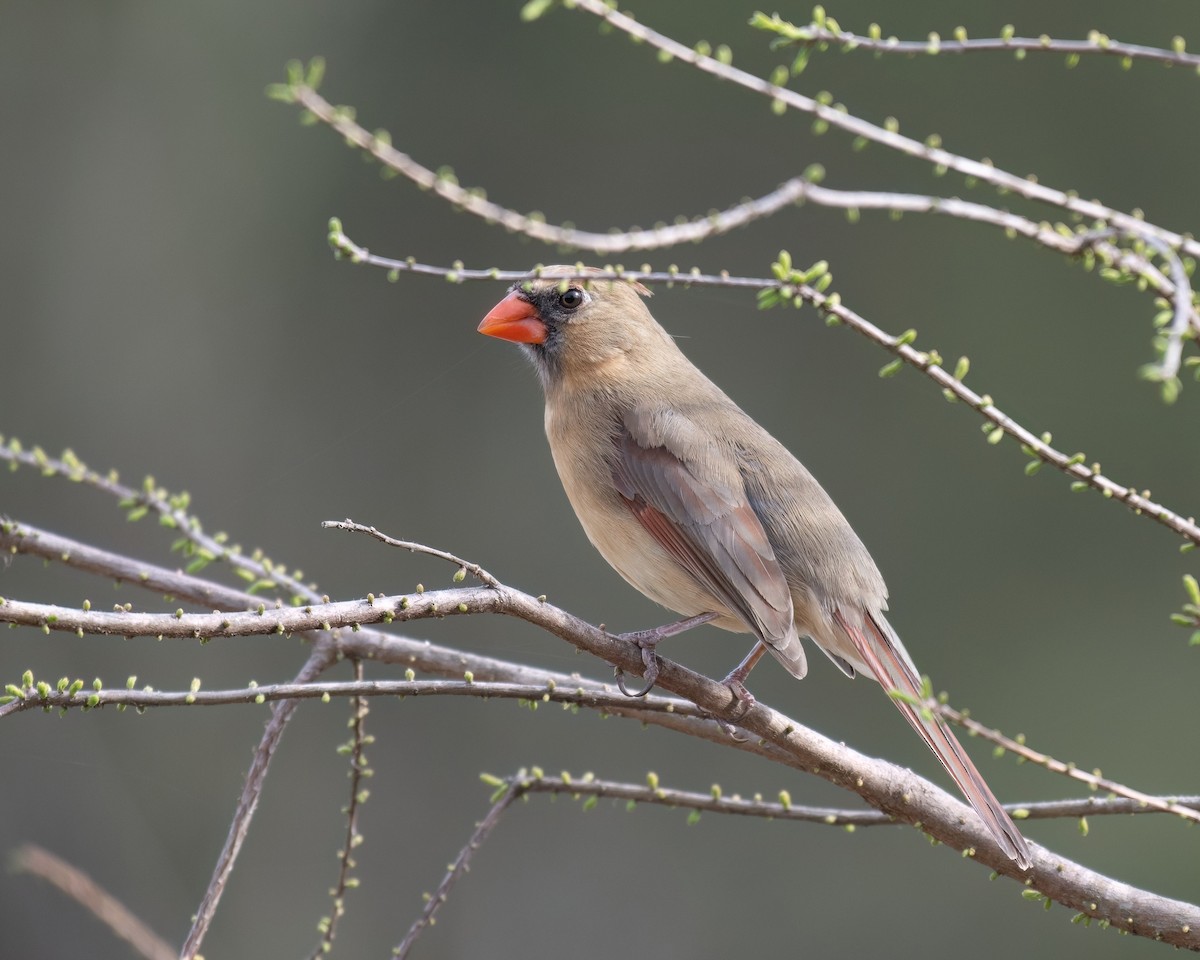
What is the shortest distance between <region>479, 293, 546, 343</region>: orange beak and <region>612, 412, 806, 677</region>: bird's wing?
38 centimetres

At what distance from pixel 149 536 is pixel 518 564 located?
166cm

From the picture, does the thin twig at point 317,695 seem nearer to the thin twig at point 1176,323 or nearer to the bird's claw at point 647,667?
the bird's claw at point 647,667

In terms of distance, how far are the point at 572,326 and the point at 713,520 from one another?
62 cm

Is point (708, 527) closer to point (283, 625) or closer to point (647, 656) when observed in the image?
point (647, 656)

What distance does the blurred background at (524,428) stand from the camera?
5.91 meters

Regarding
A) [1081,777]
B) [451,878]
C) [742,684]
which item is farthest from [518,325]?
[1081,777]

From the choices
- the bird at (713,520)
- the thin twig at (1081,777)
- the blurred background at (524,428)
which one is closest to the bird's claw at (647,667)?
the bird at (713,520)

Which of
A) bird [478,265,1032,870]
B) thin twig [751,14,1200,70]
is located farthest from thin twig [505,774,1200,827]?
thin twig [751,14,1200,70]

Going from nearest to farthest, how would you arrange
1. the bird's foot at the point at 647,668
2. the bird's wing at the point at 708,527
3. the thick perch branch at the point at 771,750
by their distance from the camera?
1. the thick perch branch at the point at 771,750
2. the bird's foot at the point at 647,668
3. the bird's wing at the point at 708,527

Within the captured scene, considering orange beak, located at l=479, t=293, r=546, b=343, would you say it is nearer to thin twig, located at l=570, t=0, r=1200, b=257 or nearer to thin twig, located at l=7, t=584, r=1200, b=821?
thin twig, located at l=7, t=584, r=1200, b=821

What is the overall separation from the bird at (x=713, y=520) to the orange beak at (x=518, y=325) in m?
0.10

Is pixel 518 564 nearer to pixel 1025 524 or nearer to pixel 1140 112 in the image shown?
pixel 1025 524

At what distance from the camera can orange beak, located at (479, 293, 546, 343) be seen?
2.88 meters

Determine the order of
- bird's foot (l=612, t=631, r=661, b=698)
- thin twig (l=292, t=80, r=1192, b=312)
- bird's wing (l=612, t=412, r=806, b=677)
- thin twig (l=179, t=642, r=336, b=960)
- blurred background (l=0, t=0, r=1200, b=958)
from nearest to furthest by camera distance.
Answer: thin twig (l=292, t=80, r=1192, b=312)
thin twig (l=179, t=642, r=336, b=960)
bird's foot (l=612, t=631, r=661, b=698)
bird's wing (l=612, t=412, r=806, b=677)
blurred background (l=0, t=0, r=1200, b=958)
